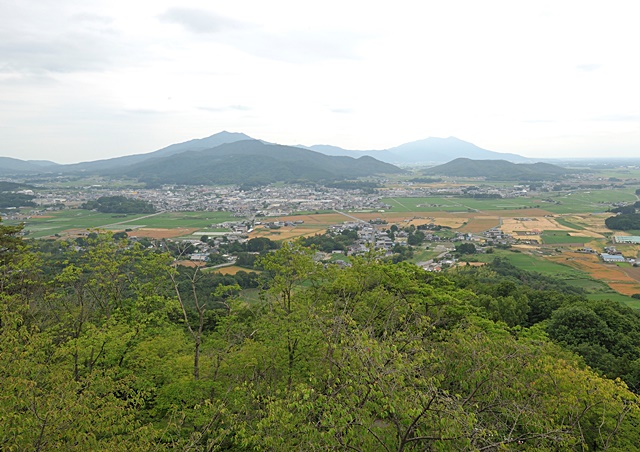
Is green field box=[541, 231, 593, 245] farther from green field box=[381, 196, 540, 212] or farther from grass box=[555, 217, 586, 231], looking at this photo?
green field box=[381, 196, 540, 212]

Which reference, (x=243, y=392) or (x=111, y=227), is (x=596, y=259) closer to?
(x=243, y=392)

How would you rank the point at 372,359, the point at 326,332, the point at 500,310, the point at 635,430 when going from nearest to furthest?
Answer: the point at 372,359 → the point at 326,332 → the point at 635,430 → the point at 500,310

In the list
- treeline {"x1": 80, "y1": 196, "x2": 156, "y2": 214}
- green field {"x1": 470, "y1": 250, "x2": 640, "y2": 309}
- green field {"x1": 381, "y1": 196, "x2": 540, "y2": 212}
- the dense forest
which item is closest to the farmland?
green field {"x1": 470, "y1": 250, "x2": 640, "y2": 309}

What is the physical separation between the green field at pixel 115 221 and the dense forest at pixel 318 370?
2059 inches

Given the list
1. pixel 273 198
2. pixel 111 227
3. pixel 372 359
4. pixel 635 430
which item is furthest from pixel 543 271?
pixel 273 198

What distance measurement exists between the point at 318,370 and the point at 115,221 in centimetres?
7864

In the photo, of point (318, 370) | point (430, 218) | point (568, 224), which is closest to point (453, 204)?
point (430, 218)

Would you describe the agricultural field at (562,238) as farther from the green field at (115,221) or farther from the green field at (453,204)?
the green field at (115,221)

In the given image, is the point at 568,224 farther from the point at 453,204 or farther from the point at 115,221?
the point at 115,221

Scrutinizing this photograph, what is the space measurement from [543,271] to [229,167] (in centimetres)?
17408

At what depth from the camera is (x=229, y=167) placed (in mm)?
195250

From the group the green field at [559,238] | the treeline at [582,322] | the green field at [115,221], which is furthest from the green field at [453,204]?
the treeline at [582,322]

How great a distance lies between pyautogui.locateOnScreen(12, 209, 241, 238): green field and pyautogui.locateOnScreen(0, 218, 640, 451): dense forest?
52298mm

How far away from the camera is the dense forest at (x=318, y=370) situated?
235 inches
